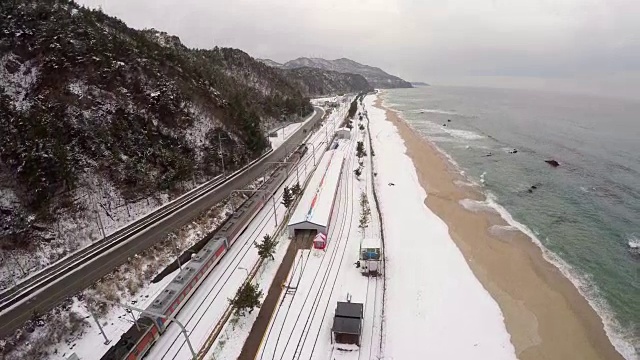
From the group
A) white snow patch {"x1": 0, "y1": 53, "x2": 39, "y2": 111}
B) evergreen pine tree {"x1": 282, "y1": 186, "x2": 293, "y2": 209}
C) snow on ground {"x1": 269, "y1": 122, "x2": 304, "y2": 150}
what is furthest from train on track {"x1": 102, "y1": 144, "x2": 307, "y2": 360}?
snow on ground {"x1": 269, "y1": 122, "x2": 304, "y2": 150}

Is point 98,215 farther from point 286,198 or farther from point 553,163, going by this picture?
point 553,163

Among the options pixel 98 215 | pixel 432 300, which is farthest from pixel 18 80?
pixel 432 300

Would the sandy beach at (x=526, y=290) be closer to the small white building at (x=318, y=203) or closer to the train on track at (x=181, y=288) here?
the small white building at (x=318, y=203)

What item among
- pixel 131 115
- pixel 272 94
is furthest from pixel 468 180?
pixel 272 94

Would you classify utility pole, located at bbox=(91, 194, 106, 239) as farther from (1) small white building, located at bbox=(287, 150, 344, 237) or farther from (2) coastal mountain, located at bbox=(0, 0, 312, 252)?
(1) small white building, located at bbox=(287, 150, 344, 237)

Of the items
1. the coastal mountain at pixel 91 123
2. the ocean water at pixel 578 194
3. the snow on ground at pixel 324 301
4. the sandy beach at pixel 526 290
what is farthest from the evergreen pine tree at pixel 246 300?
the ocean water at pixel 578 194

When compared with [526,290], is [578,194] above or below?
above
